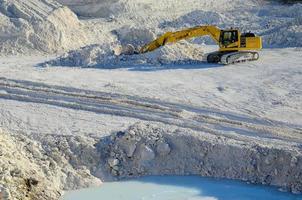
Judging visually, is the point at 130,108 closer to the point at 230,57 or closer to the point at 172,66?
the point at 172,66

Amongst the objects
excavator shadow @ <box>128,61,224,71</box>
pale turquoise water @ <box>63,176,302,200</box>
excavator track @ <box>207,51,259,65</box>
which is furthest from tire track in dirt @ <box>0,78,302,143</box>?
excavator track @ <box>207,51,259,65</box>

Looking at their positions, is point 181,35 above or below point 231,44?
above

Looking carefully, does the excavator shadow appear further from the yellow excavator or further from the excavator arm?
the excavator arm

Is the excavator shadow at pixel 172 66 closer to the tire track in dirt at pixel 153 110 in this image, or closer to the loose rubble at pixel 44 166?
the tire track in dirt at pixel 153 110

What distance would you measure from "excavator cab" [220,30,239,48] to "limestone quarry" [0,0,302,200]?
66cm

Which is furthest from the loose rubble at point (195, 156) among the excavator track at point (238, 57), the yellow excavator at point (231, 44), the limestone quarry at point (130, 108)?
the yellow excavator at point (231, 44)

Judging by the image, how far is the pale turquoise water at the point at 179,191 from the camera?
11141mm

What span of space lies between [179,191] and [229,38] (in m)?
7.84

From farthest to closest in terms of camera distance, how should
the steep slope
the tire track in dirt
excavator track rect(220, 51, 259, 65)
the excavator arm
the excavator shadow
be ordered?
the steep slope < the excavator arm < excavator track rect(220, 51, 259, 65) < the excavator shadow < the tire track in dirt

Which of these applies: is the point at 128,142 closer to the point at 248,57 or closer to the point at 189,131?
the point at 189,131

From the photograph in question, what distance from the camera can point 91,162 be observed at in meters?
11.9

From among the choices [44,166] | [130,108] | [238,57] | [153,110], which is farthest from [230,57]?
[44,166]

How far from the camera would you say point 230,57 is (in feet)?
59.0

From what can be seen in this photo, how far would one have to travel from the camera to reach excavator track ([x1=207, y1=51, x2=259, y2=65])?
1795cm
